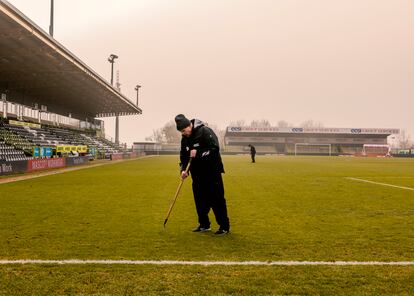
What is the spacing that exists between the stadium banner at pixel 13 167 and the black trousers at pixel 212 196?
56.0 feet

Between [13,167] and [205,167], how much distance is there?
718 inches

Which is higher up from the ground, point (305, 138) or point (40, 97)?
point (40, 97)

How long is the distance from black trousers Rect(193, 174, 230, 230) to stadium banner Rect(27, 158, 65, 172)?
63.8ft

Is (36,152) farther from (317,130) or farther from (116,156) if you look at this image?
(317,130)

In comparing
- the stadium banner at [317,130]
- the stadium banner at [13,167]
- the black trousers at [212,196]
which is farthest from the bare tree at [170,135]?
the black trousers at [212,196]

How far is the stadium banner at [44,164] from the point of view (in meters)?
23.8

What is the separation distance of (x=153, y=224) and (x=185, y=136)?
186 centimetres

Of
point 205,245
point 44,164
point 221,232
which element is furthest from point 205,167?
point 44,164

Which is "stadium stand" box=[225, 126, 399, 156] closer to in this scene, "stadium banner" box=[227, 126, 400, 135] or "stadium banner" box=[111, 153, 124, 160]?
"stadium banner" box=[227, 126, 400, 135]

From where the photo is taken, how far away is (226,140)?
109 m

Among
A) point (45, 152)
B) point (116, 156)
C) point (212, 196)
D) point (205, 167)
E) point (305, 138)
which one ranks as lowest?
point (116, 156)

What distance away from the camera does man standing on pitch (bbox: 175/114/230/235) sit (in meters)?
6.57

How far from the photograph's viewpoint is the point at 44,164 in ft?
85.2

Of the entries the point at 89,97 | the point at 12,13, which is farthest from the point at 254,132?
the point at 12,13
